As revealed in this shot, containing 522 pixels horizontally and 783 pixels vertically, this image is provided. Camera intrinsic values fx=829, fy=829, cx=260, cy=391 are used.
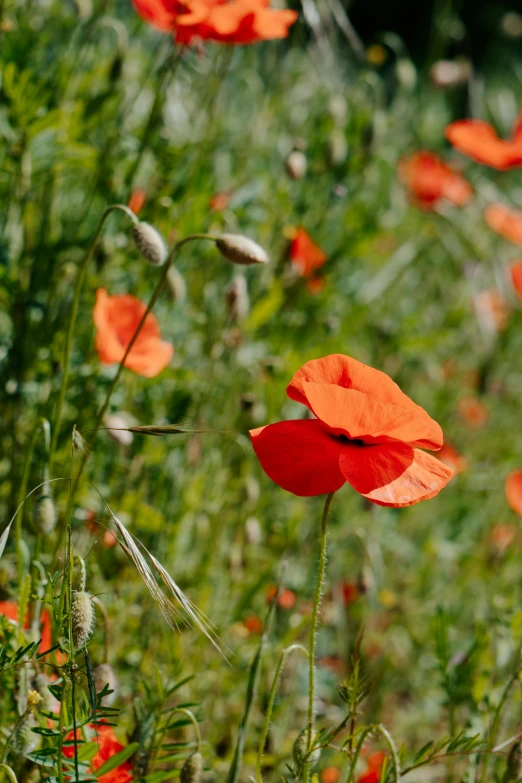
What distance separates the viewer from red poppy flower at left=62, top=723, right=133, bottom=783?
1.04m

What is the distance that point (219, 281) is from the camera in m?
2.14

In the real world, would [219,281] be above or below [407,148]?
above

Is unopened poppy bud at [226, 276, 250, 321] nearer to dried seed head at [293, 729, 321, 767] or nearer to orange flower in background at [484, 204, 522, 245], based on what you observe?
dried seed head at [293, 729, 321, 767]

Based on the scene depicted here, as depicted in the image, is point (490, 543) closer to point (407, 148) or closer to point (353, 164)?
point (353, 164)

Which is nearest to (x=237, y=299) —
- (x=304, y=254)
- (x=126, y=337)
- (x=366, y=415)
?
(x=126, y=337)

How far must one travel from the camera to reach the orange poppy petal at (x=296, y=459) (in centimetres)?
96

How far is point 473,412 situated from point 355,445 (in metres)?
2.10

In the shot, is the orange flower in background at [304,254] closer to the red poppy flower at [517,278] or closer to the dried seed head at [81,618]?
the red poppy flower at [517,278]

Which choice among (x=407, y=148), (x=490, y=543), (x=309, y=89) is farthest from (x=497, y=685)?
(x=407, y=148)

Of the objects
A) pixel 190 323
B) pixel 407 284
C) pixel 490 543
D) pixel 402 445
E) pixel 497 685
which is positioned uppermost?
pixel 402 445

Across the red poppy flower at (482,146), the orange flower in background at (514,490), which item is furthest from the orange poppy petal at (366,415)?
the red poppy flower at (482,146)

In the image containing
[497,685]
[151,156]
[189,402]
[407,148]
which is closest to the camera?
[497,685]

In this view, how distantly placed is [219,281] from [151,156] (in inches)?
13.8

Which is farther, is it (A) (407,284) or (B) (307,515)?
(A) (407,284)
